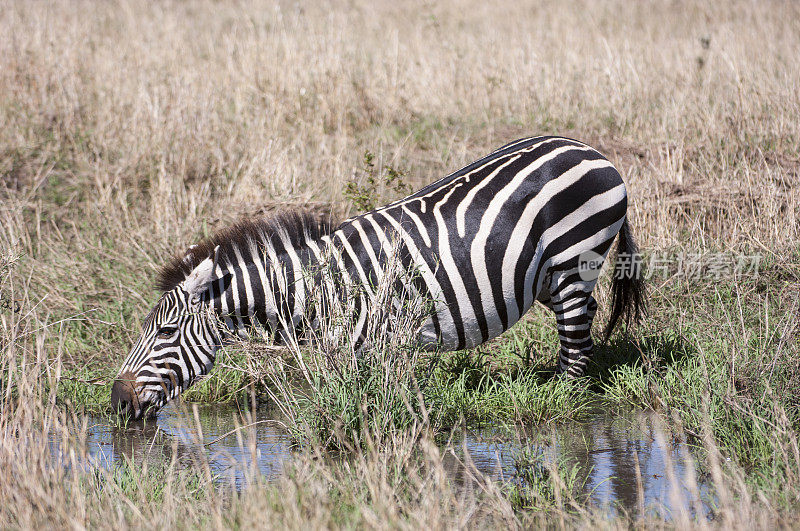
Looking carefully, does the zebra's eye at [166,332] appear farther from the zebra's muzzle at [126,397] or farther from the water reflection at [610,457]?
the water reflection at [610,457]

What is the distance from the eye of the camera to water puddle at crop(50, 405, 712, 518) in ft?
12.9

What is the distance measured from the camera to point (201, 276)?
183 inches

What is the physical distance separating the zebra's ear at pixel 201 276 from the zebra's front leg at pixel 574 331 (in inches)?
83.3

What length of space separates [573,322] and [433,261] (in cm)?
103

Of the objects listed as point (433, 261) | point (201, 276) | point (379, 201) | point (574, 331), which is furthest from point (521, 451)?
point (379, 201)

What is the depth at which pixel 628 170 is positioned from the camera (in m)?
7.87

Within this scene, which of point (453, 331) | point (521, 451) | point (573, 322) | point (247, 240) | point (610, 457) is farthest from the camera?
point (573, 322)

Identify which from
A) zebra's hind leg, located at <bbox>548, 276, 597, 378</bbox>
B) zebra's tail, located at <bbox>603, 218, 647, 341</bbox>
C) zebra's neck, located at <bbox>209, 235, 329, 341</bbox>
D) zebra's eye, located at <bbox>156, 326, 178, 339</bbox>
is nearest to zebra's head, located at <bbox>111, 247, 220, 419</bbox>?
zebra's eye, located at <bbox>156, 326, 178, 339</bbox>

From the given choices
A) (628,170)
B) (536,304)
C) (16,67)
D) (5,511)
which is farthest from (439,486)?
(16,67)

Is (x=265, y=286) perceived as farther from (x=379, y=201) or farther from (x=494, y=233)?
(x=379, y=201)

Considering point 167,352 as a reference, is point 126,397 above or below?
below

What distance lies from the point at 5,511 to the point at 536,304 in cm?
406

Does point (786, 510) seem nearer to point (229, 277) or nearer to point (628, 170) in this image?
point (229, 277)

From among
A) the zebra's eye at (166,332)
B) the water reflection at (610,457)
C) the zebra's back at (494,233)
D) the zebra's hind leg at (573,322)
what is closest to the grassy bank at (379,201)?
the water reflection at (610,457)
